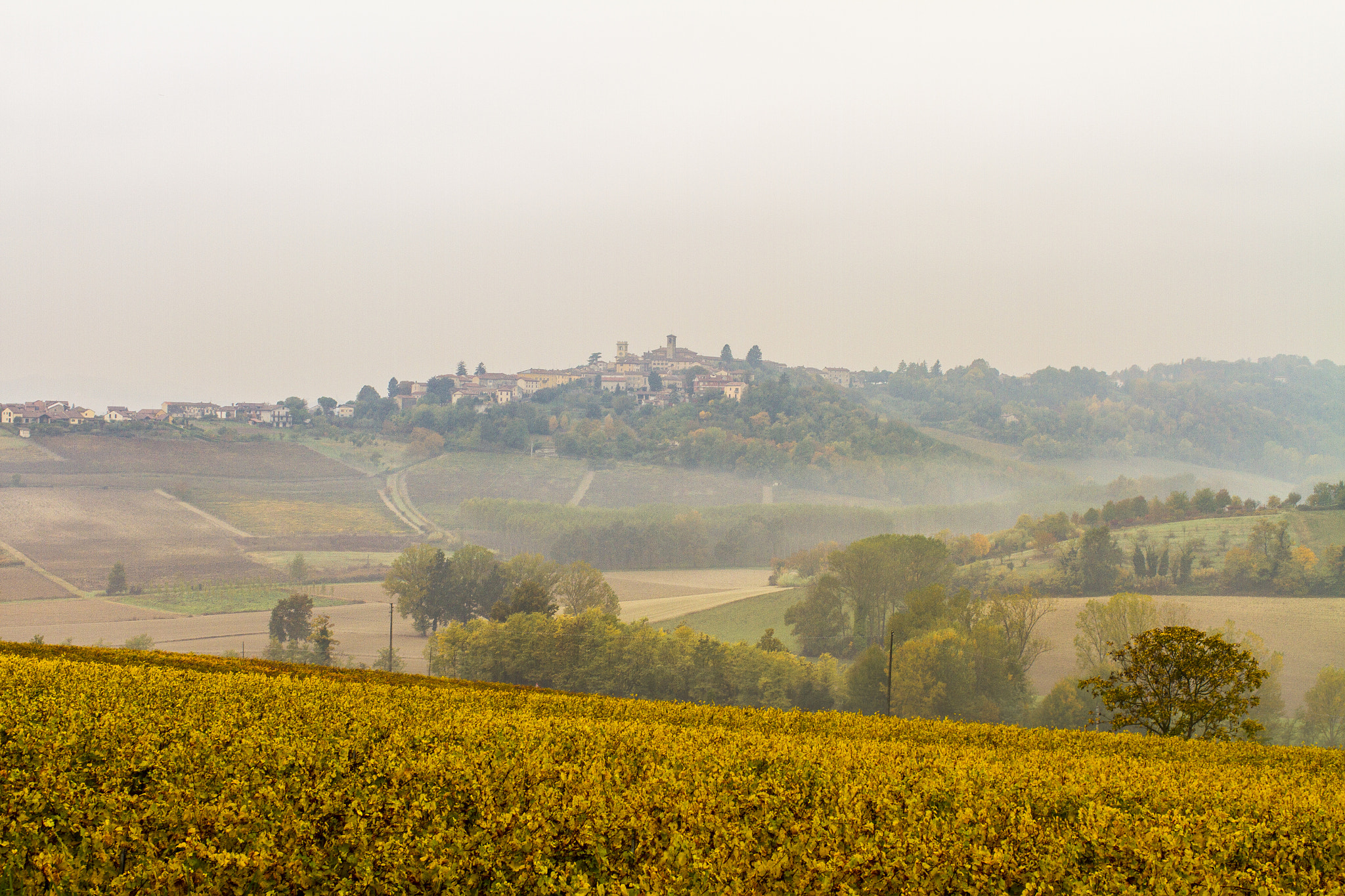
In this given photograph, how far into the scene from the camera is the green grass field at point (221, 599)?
12225cm

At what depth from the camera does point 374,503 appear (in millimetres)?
170375

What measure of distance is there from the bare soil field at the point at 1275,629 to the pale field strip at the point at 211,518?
396 ft

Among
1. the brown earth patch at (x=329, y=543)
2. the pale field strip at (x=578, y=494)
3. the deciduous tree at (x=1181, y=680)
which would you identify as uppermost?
the deciduous tree at (x=1181, y=680)

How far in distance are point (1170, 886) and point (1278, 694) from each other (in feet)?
324

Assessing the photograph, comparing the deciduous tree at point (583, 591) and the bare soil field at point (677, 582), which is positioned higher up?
the deciduous tree at point (583, 591)

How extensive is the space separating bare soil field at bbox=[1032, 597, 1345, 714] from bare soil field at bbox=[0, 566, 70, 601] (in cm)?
12456

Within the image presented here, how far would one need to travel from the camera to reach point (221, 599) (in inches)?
5020

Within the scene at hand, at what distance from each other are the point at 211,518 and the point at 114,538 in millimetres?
15071

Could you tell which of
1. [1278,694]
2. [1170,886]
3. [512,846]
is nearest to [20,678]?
[512,846]

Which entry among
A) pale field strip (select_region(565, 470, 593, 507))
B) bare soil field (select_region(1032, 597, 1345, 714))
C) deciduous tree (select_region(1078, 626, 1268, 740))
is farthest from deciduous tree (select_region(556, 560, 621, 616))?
deciduous tree (select_region(1078, 626, 1268, 740))

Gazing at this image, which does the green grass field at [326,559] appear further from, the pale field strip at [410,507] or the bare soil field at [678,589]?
the bare soil field at [678,589]

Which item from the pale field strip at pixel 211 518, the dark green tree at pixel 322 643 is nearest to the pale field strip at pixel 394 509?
the pale field strip at pixel 211 518

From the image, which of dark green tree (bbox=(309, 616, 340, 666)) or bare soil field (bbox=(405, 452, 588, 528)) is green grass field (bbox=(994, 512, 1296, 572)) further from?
bare soil field (bbox=(405, 452, 588, 528))

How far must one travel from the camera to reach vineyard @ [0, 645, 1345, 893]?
4.66 meters
